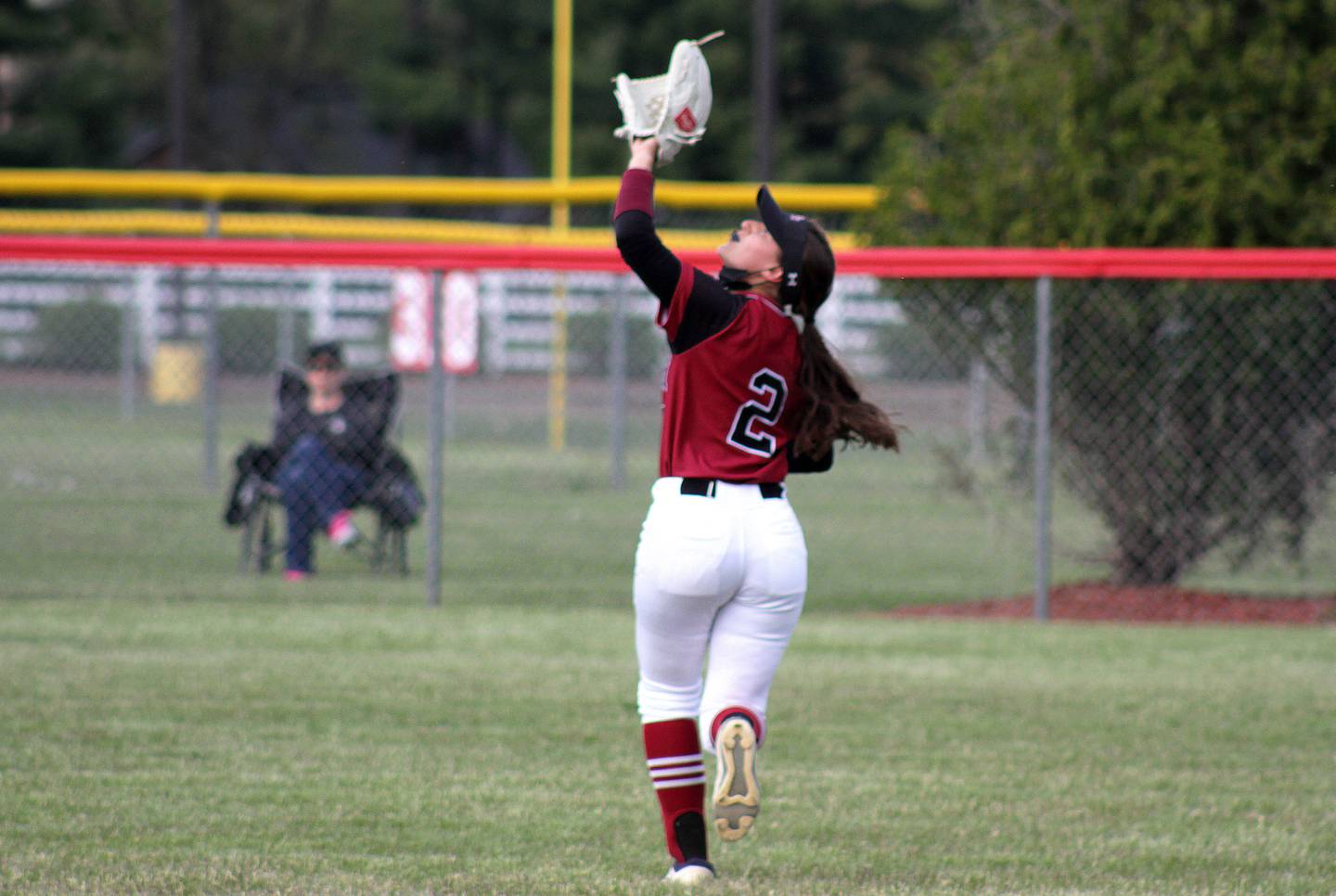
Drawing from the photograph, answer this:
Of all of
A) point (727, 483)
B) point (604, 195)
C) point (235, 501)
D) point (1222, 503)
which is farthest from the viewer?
point (604, 195)

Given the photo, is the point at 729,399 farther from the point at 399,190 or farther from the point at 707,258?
the point at 399,190

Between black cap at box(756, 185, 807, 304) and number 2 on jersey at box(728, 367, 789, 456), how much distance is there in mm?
223

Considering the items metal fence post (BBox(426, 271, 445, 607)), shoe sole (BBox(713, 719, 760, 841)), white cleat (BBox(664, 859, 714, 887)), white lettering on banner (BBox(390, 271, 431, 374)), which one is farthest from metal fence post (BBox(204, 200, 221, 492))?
shoe sole (BBox(713, 719, 760, 841))

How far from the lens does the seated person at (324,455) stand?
1032 centimetres

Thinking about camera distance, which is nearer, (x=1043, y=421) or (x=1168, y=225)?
(x=1043, y=421)

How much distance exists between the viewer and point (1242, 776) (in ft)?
19.3

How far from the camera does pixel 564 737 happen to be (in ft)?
21.0

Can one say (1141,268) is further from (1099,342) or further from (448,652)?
(448,652)

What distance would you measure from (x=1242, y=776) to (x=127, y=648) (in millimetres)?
4699

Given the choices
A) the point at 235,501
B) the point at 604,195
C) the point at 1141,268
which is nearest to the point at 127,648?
the point at 235,501

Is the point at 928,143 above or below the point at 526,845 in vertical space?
above

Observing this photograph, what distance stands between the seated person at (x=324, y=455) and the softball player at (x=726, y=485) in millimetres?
6163

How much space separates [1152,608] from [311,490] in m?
4.69

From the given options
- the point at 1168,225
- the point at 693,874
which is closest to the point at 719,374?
the point at 693,874
